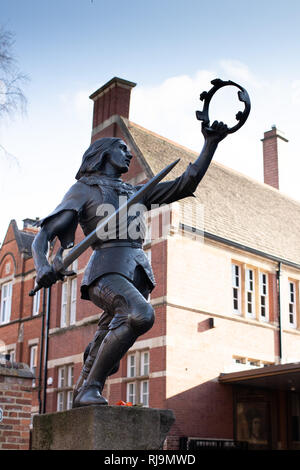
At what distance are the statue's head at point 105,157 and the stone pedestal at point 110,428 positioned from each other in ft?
6.06

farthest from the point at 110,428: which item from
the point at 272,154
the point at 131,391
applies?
the point at 272,154

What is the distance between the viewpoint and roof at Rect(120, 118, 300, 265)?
22203 mm

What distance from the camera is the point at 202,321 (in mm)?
19828

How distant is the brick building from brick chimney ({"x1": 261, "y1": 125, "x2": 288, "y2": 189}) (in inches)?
173

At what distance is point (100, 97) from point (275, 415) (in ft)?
43.9

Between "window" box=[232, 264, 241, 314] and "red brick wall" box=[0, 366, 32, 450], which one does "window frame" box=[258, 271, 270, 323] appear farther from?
"red brick wall" box=[0, 366, 32, 450]

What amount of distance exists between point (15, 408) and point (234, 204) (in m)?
18.0

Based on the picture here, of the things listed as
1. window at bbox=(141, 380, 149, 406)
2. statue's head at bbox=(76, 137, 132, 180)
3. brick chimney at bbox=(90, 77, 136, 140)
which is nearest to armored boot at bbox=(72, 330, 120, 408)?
statue's head at bbox=(76, 137, 132, 180)

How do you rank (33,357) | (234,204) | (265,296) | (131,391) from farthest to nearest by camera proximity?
(33,357) → (234,204) → (265,296) → (131,391)

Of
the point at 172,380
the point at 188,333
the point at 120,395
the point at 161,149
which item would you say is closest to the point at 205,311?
the point at 188,333

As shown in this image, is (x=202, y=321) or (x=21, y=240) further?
(x=21, y=240)

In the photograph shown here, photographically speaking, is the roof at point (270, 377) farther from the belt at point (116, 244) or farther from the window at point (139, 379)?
the belt at point (116, 244)

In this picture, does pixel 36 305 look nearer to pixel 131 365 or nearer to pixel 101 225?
pixel 131 365

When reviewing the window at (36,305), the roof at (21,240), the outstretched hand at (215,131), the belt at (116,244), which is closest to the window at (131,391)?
the window at (36,305)
